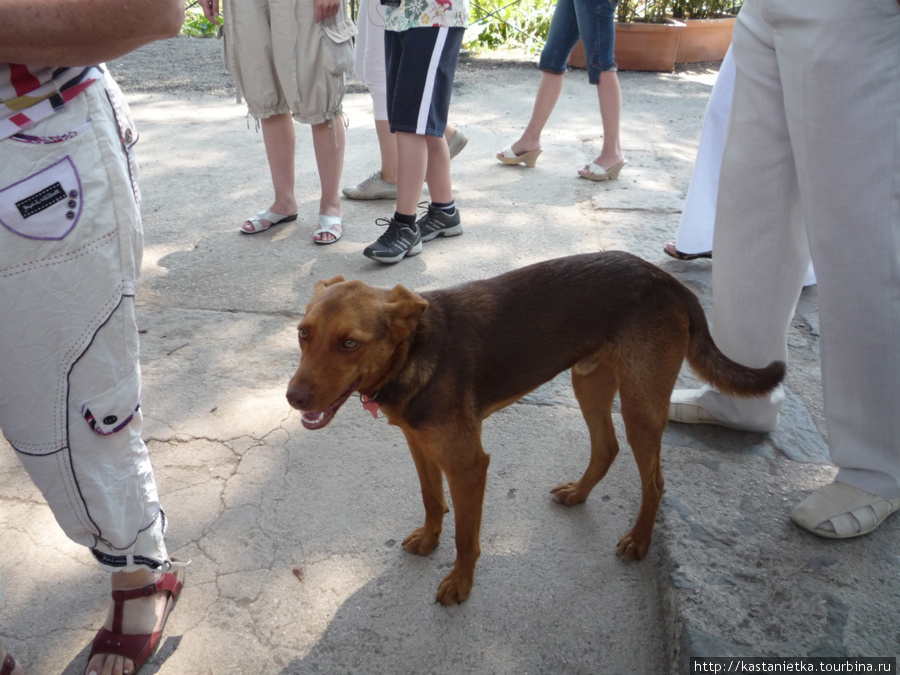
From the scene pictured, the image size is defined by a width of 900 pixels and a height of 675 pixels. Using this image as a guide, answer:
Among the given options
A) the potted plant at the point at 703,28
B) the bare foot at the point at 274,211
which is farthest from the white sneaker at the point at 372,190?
the potted plant at the point at 703,28

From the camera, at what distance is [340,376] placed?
196 cm

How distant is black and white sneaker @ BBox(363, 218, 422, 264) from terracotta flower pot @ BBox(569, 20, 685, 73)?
6.20 meters

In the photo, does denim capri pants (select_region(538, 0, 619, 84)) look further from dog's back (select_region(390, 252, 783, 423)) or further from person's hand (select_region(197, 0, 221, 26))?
dog's back (select_region(390, 252, 783, 423))

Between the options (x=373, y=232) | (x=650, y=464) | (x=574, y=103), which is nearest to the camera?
(x=650, y=464)

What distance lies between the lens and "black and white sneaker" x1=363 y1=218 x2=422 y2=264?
432cm

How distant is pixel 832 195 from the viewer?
2.22m

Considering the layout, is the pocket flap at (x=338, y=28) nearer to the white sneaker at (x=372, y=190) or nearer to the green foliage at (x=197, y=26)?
the white sneaker at (x=372, y=190)

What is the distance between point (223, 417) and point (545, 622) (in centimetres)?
167

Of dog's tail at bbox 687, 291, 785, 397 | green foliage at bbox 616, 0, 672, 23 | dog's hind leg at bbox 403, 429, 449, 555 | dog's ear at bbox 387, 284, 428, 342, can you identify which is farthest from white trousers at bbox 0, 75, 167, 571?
green foliage at bbox 616, 0, 672, 23

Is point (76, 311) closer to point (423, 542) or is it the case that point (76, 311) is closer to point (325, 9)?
point (423, 542)

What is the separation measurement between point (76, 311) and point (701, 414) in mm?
2367

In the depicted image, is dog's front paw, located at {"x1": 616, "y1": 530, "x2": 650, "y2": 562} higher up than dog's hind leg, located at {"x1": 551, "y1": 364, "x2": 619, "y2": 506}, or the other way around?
dog's hind leg, located at {"x1": 551, "y1": 364, "x2": 619, "y2": 506}

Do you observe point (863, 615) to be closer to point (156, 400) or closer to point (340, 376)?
point (340, 376)

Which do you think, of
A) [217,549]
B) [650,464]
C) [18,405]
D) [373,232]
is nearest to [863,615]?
[650,464]
